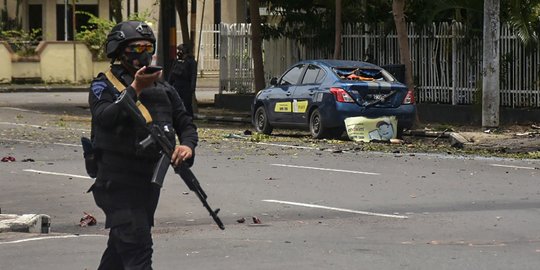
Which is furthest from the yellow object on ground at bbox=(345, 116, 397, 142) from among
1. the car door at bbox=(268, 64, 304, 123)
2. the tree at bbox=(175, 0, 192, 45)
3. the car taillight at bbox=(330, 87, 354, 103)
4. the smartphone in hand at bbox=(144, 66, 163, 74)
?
the smartphone in hand at bbox=(144, 66, 163, 74)

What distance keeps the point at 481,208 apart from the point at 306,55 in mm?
20037

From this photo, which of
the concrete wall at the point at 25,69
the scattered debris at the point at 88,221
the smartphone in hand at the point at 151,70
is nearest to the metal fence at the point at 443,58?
the scattered debris at the point at 88,221

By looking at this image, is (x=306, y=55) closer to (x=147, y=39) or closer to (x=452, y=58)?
(x=452, y=58)

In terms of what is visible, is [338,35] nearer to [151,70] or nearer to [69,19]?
[151,70]

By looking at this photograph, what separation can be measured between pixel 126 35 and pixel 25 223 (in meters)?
4.60

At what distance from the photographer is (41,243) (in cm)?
1043

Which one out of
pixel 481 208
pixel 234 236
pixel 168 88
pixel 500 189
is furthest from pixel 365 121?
pixel 168 88

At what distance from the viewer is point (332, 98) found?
2209 cm

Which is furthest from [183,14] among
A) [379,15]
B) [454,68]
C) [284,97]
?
[284,97]

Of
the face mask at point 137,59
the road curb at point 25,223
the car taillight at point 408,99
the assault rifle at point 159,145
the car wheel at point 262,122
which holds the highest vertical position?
the face mask at point 137,59

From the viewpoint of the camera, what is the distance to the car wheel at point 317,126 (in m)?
22.4

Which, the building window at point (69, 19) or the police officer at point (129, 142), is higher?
the building window at point (69, 19)

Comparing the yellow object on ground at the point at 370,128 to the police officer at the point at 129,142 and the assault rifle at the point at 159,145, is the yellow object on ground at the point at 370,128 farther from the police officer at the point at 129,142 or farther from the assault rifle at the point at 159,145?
the assault rifle at the point at 159,145

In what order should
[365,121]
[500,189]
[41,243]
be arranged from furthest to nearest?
[365,121], [500,189], [41,243]
